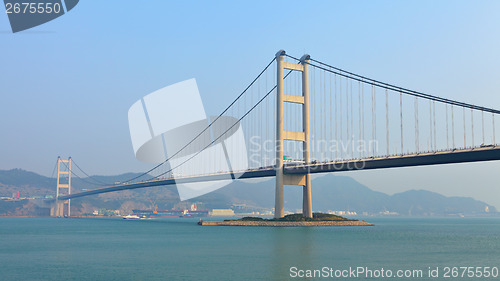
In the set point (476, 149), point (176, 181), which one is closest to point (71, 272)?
point (476, 149)

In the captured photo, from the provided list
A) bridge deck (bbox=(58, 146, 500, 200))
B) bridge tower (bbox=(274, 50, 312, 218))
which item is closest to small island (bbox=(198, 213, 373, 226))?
bridge tower (bbox=(274, 50, 312, 218))

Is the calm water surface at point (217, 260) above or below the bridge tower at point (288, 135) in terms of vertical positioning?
below

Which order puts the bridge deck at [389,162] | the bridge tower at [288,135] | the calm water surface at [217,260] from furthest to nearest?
the bridge tower at [288,135], the bridge deck at [389,162], the calm water surface at [217,260]

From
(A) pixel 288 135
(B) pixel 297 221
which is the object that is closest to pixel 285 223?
(B) pixel 297 221

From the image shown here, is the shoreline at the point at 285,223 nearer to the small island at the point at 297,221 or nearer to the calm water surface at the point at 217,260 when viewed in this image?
the small island at the point at 297,221

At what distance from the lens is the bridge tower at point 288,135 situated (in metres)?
68.3

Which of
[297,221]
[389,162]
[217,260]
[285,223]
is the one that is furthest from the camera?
[297,221]

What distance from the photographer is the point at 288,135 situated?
6850 cm

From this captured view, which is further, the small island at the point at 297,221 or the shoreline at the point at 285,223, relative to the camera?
the small island at the point at 297,221

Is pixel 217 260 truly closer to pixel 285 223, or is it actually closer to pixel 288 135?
pixel 285 223

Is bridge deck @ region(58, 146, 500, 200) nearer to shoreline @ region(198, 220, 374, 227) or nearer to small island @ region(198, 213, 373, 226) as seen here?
small island @ region(198, 213, 373, 226)

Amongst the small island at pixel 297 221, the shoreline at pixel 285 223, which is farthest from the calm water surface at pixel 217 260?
the small island at pixel 297 221

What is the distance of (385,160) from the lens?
187 ft

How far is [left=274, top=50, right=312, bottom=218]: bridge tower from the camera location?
68312 millimetres
